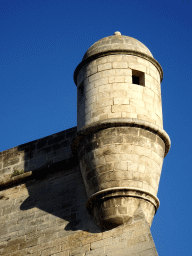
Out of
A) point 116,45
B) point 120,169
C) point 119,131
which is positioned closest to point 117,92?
point 119,131

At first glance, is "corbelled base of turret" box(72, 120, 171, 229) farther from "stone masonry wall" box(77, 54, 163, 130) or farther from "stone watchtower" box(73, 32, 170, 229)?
"stone masonry wall" box(77, 54, 163, 130)

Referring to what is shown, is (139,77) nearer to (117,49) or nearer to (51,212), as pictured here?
(117,49)

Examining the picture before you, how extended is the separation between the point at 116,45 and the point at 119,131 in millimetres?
1791

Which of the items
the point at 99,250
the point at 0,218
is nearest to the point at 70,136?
the point at 0,218

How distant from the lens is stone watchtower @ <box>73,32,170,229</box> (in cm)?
713

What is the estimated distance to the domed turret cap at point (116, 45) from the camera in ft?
27.7

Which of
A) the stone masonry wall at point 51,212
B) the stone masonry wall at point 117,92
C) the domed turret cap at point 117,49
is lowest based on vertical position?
the stone masonry wall at point 51,212

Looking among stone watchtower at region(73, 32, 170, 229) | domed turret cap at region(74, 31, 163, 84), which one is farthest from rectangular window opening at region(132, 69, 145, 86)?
domed turret cap at region(74, 31, 163, 84)

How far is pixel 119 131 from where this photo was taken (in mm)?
7520

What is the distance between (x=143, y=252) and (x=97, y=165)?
1.54 m

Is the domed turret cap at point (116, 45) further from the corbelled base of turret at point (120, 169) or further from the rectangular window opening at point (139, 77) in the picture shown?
the corbelled base of turret at point (120, 169)

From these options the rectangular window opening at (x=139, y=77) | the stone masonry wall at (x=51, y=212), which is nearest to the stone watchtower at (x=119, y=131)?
the rectangular window opening at (x=139, y=77)

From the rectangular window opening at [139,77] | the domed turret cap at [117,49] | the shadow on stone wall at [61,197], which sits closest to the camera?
the shadow on stone wall at [61,197]

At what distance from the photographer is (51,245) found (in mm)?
7578
